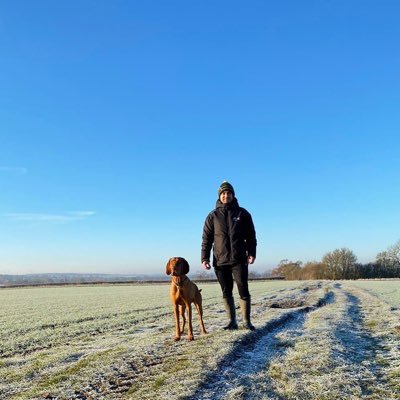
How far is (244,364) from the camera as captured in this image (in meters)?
6.04

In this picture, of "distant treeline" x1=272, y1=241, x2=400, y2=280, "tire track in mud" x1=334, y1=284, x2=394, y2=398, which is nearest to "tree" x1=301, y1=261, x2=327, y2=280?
"distant treeline" x1=272, y1=241, x2=400, y2=280

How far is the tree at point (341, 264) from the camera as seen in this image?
94.0 m

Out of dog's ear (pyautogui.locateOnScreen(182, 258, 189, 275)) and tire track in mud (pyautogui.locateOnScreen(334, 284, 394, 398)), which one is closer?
tire track in mud (pyautogui.locateOnScreen(334, 284, 394, 398))

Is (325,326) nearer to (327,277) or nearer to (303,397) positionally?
(303,397)

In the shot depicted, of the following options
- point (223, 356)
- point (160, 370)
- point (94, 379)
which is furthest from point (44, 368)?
point (223, 356)

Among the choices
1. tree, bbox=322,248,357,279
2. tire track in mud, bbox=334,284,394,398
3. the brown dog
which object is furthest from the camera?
tree, bbox=322,248,357,279

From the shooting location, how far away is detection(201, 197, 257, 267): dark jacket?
8805 mm

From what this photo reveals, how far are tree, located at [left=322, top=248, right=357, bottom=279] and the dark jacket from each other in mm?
90213

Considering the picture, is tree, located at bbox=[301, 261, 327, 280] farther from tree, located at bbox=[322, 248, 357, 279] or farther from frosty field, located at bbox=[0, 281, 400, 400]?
frosty field, located at bbox=[0, 281, 400, 400]

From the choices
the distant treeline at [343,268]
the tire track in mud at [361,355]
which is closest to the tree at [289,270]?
the distant treeline at [343,268]

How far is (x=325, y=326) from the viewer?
9.81 m

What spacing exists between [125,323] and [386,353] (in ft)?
28.2

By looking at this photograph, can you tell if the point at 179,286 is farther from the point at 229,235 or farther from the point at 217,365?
the point at 217,365

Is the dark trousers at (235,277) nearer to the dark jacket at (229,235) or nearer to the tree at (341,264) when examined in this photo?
the dark jacket at (229,235)
